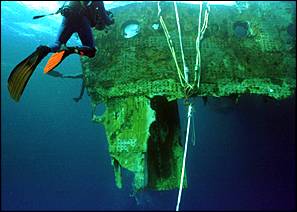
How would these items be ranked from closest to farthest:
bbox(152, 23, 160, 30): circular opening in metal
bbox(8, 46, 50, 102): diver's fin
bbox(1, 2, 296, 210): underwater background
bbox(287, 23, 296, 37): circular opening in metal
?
bbox(8, 46, 50, 102): diver's fin < bbox(152, 23, 160, 30): circular opening in metal < bbox(287, 23, 296, 37): circular opening in metal < bbox(1, 2, 296, 210): underwater background

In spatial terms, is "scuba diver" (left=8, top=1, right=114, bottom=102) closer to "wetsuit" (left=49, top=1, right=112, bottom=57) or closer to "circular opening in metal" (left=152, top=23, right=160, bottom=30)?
"wetsuit" (left=49, top=1, right=112, bottom=57)

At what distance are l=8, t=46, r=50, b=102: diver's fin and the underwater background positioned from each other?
3.71 meters

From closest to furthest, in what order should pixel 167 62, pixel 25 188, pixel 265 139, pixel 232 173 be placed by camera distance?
pixel 167 62 < pixel 265 139 < pixel 232 173 < pixel 25 188

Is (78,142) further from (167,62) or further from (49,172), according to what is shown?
(167,62)

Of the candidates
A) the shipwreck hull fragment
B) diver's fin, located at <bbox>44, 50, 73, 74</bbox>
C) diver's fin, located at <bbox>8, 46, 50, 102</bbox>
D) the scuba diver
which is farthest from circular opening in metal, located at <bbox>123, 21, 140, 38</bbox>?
diver's fin, located at <bbox>8, 46, 50, 102</bbox>

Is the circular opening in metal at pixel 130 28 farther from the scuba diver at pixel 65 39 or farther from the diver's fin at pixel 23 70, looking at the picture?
the diver's fin at pixel 23 70

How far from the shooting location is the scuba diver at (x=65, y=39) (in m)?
3.87

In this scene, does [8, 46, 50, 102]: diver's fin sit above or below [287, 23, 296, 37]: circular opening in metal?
below

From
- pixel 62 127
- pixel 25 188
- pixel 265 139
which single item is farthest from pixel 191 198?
pixel 25 188

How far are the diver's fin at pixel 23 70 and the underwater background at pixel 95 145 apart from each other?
3707mm

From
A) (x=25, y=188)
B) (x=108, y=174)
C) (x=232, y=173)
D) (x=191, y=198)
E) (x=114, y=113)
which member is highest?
(x=114, y=113)

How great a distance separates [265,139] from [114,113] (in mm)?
17021

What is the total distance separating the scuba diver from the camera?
3.87 meters

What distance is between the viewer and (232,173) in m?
30.1
